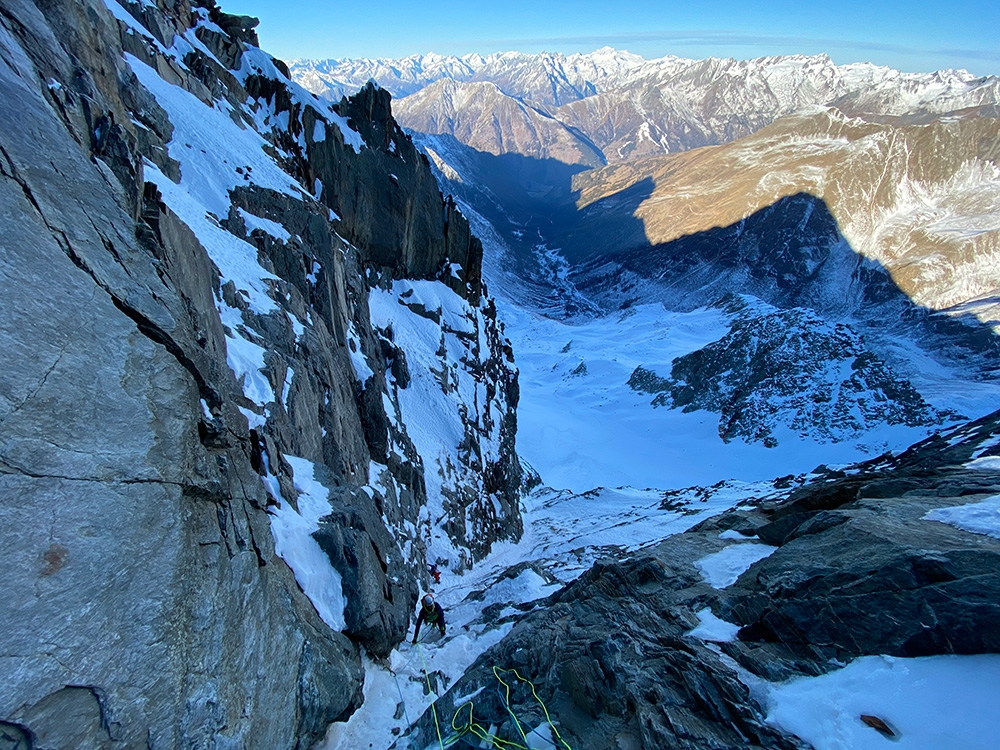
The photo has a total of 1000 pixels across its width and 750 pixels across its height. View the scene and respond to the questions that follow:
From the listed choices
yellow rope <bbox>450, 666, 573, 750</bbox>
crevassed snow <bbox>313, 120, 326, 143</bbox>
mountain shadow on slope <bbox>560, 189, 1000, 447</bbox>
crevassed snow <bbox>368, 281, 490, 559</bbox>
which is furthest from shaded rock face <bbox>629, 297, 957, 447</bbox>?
yellow rope <bbox>450, 666, 573, 750</bbox>

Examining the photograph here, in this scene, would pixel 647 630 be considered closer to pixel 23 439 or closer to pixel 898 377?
pixel 23 439

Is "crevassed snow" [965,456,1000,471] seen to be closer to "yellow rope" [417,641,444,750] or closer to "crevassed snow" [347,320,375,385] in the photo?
"yellow rope" [417,641,444,750]

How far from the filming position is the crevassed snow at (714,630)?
9.55 metres

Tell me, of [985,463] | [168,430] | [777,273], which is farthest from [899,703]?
[777,273]

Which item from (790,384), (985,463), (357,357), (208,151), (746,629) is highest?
(208,151)

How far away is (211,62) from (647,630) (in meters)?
34.4

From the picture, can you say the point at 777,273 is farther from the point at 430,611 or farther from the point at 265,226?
the point at 430,611

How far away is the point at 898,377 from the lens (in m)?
67.4

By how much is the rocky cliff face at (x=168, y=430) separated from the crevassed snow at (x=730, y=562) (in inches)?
312

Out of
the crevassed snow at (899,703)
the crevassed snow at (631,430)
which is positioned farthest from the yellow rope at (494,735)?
the crevassed snow at (631,430)

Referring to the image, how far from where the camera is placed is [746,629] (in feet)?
31.4

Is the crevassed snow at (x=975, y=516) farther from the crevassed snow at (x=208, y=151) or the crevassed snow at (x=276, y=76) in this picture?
the crevassed snow at (x=276, y=76)

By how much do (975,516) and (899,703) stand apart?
18.4ft

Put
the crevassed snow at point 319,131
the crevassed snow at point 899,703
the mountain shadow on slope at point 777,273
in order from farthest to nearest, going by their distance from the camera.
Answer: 1. the mountain shadow on slope at point 777,273
2. the crevassed snow at point 319,131
3. the crevassed snow at point 899,703
